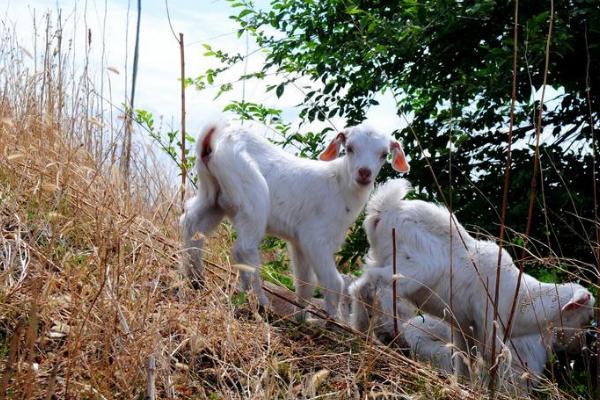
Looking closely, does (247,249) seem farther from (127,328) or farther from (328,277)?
(127,328)

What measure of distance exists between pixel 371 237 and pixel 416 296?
1.45ft

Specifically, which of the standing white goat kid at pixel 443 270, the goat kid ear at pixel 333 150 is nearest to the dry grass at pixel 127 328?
the standing white goat kid at pixel 443 270

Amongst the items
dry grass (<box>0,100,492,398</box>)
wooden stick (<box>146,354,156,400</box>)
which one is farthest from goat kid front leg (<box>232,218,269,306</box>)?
wooden stick (<box>146,354,156,400</box>)

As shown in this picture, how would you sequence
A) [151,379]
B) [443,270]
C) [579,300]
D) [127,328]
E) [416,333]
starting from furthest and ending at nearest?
[416,333], [443,270], [579,300], [127,328], [151,379]

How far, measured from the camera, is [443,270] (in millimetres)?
5301

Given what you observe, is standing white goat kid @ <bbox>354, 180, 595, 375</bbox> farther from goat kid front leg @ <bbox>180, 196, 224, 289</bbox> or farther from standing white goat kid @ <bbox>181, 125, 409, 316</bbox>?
goat kid front leg @ <bbox>180, 196, 224, 289</bbox>

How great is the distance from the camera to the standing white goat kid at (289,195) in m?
4.98

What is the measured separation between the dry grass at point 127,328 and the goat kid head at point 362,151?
0.88 metres

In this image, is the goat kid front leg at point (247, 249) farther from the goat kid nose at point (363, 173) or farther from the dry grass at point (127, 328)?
the goat kid nose at point (363, 173)

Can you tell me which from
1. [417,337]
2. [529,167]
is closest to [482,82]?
[529,167]

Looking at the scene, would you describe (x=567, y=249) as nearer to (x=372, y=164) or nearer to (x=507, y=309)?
(x=507, y=309)

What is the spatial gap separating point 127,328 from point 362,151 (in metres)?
2.31

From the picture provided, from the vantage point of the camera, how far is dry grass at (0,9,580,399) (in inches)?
128

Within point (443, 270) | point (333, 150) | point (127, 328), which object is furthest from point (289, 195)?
point (127, 328)
